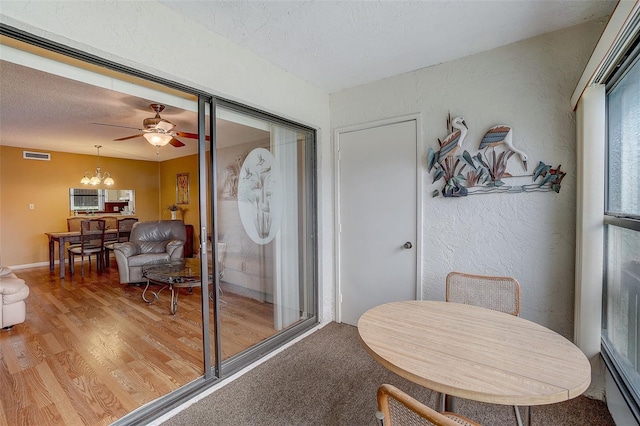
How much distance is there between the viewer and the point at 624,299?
159 cm

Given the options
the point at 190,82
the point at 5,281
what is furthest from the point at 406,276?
the point at 5,281

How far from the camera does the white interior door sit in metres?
2.64

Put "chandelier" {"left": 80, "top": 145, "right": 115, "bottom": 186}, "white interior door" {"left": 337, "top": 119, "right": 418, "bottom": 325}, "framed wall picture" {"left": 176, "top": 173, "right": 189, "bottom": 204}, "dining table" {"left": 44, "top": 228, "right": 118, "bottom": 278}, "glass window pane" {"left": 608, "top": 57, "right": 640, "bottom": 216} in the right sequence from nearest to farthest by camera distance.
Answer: "glass window pane" {"left": 608, "top": 57, "right": 640, "bottom": 216} < "white interior door" {"left": 337, "top": 119, "right": 418, "bottom": 325} < "dining table" {"left": 44, "top": 228, "right": 118, "bottom": 278} < "chandelier" {"left": 80, "top": 145, "right": 115, "bottom": 186} < "framed wall picture" {"left": 176, "top": 173, "right": 189, "bottom": 204}

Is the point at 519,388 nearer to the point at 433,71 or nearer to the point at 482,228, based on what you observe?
the point at 482,228

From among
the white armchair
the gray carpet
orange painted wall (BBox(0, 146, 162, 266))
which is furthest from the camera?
orange painted wall (BBox(0, 146, 162, 266))

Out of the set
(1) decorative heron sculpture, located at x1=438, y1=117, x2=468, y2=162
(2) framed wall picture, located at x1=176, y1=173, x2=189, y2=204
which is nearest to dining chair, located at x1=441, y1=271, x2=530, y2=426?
(1) decorative heron sculpture, located at x1=438, y1=117, x2=468, y2=162

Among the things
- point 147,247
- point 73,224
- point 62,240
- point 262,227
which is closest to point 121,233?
point 62,240

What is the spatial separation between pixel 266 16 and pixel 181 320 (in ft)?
10.1

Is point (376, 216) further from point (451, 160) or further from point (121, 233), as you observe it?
point (121, 233)

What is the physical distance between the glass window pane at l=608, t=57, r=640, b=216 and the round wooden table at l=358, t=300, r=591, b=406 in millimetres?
880

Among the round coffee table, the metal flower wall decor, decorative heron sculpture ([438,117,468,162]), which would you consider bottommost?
the round coffee table

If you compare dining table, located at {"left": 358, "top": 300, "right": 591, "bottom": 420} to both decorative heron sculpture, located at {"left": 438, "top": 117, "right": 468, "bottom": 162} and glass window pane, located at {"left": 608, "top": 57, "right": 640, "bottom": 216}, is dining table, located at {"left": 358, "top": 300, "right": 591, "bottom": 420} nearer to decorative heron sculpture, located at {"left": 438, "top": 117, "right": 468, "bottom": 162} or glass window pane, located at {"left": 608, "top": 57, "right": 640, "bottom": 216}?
glass window pane, located at {"left": 608, "top": 57, "right": 640, "bottom": 216}

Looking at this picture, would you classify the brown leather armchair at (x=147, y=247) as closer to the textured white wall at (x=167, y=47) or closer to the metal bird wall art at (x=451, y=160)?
the textured white wall at (x=167, y=47)

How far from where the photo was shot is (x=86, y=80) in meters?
1.78
